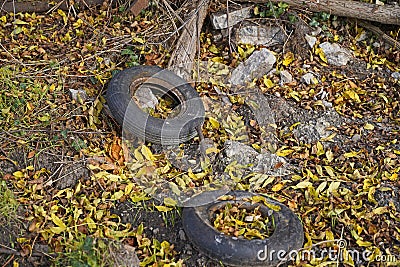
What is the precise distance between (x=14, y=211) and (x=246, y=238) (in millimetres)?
1627

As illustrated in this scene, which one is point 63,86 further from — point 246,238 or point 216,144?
point 246,238

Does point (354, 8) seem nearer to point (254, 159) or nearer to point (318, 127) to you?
point (318, 127)

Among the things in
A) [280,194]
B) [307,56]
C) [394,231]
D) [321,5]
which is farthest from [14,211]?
[321,5]

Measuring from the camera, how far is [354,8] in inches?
224

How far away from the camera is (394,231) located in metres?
4.04

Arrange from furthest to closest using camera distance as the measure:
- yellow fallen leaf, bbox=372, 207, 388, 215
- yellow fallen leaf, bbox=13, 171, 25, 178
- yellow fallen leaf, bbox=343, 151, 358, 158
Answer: yellow fallen leaf, bbox=343, 151, 358, 158, yellow fallen leaf, bbox=13, 171, 25, 178, yellow fallen leaf, bbox=372, 207, 388, 215

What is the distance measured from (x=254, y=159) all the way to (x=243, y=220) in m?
0.69

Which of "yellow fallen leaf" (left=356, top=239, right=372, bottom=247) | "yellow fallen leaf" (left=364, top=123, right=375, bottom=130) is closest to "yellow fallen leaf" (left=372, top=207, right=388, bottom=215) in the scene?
"yellow fallen leaf" (left=356, top=239, right=372, bottom=247)

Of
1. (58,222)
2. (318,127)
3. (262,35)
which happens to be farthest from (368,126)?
(58,222)

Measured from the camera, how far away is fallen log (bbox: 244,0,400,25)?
567cm

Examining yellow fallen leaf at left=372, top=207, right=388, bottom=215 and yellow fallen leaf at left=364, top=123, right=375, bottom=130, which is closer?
yellow fallen leaf at left=372, top=207, right=388, bottom=215

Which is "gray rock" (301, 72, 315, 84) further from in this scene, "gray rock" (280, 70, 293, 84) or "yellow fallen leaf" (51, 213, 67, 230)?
"yellow fallen leaf" (51, 213, 67, 230)

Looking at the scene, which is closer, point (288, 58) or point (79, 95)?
point (79, 95)

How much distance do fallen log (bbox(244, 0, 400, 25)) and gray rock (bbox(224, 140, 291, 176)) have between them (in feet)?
5.84
